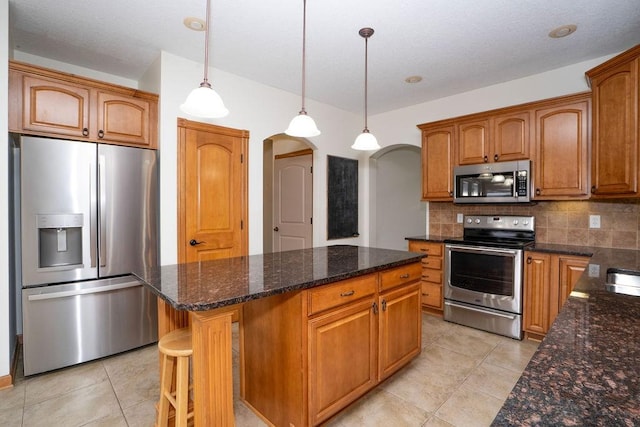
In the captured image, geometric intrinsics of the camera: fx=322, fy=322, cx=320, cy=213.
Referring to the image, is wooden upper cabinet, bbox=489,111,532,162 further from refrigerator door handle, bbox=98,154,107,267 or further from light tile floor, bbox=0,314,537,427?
refrigerator door handle, bbox=98,154,107,267

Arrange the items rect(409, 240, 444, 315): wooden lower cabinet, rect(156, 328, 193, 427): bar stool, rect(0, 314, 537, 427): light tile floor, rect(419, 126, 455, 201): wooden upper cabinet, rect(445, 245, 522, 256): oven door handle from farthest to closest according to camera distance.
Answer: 1. rect(419, 126, 455, 201): wooden upper cabinet
2. rect(409, 240, 444, 315): wooden lower cabinet
3. rect(445, 245, 522, 256): oven door handle
4. rect(0, 314, 537, 427): light tile floor
5. rect(156, 328, 193, 427): bar stool

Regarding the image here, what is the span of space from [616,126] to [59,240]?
444 centimetres

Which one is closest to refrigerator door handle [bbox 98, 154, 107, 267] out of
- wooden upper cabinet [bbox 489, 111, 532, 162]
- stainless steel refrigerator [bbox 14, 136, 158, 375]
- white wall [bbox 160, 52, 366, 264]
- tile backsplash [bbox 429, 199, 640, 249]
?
stainless steel refrigerator [bbox 14, 136, 158, 375]

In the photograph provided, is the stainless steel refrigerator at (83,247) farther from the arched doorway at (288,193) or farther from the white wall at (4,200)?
the arched doorway at (288,193)

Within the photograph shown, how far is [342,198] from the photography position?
4641 millimetres

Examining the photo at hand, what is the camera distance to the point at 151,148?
2.98m

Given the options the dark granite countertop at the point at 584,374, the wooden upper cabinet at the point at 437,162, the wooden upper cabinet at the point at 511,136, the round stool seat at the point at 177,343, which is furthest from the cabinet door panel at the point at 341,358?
the wooden upper cabinet at the point at 511,136

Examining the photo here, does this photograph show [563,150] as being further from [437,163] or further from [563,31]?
[437,163]

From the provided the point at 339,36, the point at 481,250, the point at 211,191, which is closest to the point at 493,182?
the point at 481,250

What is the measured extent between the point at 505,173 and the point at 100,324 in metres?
4.01

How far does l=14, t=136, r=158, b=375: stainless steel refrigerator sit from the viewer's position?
2.40 m

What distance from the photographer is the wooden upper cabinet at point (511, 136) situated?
3.21 meters

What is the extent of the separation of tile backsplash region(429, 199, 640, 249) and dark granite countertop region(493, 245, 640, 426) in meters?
2.38

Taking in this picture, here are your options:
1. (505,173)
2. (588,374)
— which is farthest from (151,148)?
(505,173)
